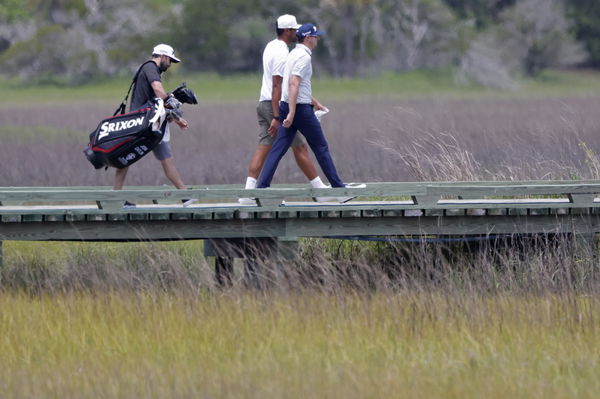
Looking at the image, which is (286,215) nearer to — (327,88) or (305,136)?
(305,136)

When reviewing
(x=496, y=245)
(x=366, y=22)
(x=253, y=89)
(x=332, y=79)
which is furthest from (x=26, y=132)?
(x=366, y=22)

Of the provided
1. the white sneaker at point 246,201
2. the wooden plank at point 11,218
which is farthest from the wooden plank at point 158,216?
the wooden plank at point 11,218

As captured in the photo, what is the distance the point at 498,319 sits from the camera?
29.1 ft

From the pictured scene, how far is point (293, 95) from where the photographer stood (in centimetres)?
1076

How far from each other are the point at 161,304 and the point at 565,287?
3.02 metres

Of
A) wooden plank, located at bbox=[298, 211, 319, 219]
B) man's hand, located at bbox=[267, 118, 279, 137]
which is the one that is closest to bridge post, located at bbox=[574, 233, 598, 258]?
wooden plank, located at bbox=[298, 211, 319, 219]

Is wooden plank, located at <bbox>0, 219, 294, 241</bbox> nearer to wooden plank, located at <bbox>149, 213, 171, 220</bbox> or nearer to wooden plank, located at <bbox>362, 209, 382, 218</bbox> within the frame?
wooden plank, located at <bbox>149, 213, 171, 220</bbox>

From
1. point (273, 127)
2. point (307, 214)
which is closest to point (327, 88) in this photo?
point (273, 127)

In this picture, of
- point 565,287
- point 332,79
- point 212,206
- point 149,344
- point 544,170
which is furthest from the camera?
point 332,79

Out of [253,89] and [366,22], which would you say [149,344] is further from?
[366,22]

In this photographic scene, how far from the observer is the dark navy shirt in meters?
11.0

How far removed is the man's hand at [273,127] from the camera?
11180 millimetres

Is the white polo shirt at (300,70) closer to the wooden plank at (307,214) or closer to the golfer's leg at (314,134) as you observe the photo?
the golfer's leg at (314,134)

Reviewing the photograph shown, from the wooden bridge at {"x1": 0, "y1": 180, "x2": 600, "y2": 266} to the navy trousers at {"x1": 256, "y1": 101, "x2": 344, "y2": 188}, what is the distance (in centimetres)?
37
